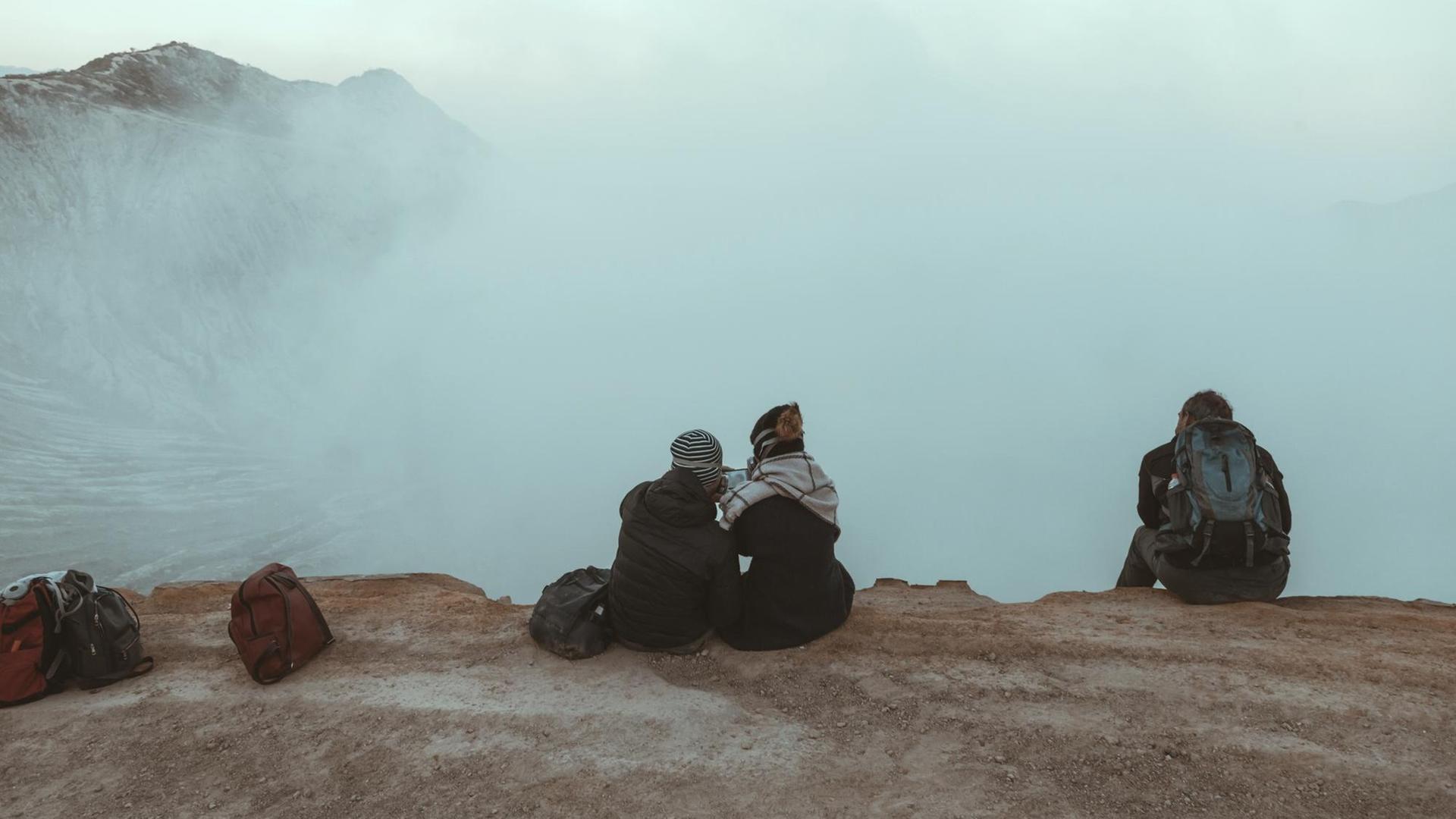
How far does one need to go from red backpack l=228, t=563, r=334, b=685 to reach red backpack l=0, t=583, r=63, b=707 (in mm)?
928

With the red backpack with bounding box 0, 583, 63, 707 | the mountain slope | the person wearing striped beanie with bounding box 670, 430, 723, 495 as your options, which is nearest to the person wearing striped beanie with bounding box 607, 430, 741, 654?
the person wearing striped beanie with bounding box 670, 430, 723, 495

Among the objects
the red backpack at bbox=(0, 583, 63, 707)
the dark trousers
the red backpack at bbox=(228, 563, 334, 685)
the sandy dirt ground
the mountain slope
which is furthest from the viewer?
the mountain slope

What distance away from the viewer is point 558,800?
3320mm

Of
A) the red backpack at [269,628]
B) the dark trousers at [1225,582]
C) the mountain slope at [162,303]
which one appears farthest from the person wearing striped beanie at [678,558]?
the mountain slope at [162,303]

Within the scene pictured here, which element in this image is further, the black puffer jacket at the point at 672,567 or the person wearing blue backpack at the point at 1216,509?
the person wearing blue backpack at the point at 1216,509

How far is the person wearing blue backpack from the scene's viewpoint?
169 inches

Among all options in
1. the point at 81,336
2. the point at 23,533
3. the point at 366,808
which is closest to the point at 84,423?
the point at 81,336

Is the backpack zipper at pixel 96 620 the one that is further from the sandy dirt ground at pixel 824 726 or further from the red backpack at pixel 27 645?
the sandy dirt ground at pixel 824 726

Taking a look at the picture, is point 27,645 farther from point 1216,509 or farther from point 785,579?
point 1216,509

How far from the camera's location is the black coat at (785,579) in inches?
159

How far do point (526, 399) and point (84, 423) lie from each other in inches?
1217

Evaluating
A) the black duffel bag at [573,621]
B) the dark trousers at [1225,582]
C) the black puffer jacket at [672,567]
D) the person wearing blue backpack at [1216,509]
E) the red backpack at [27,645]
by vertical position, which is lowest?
the red backpack at [27,645]

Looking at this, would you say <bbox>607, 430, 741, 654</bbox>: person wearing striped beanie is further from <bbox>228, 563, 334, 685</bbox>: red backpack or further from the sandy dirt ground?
<bbox>228, 563, 334, 685</bbox>: red backpack

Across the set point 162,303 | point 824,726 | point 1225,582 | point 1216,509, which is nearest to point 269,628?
point 824,726
